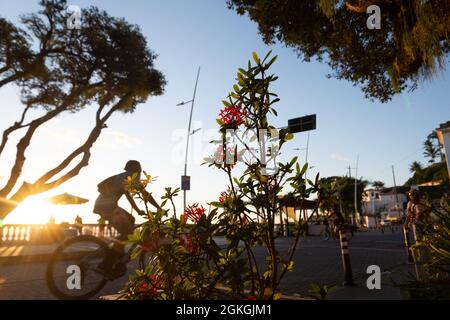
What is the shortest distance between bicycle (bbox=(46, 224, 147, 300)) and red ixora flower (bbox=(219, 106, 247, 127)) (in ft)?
8.82

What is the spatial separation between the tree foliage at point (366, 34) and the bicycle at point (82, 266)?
19.2ft

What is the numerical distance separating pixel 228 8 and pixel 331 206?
10.8 metres

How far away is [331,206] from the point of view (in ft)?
6.21

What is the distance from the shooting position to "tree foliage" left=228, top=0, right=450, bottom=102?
584 cm

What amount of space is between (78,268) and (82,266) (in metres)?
0.25

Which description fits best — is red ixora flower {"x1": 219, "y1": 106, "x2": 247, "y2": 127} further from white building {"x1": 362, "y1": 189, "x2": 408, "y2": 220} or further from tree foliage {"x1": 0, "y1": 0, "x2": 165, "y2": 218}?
white building {"x1": 362, "y1": 189, "x2": 408, "y2": 220}

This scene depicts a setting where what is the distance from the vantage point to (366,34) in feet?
29.4

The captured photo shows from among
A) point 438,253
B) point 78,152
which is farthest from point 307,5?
point 78,152

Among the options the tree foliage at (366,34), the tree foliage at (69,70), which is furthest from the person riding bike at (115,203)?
the tree foliage at (69,70)

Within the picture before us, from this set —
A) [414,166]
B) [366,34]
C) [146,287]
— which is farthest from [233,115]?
[414,166]

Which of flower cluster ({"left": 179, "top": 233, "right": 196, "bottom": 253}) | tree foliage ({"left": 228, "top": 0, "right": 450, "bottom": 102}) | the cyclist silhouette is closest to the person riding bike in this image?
the cyclist silhouette

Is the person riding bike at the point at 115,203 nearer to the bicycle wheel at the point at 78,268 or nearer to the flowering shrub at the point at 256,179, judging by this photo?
the bicycle wheel at the point at 78,268

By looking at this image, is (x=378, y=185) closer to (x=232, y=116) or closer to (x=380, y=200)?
(x=380, y=200)
